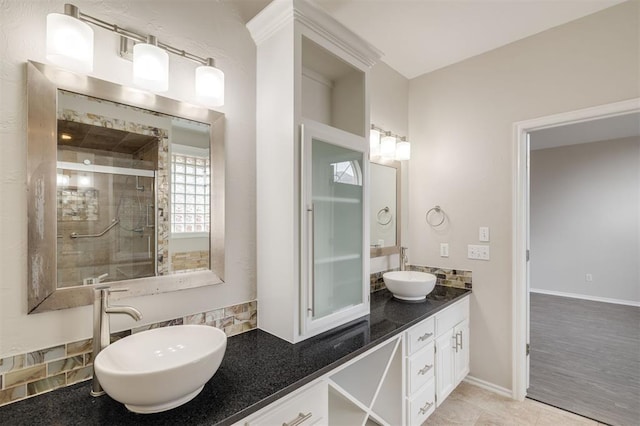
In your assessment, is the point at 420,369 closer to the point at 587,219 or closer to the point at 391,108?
the point at 391,108

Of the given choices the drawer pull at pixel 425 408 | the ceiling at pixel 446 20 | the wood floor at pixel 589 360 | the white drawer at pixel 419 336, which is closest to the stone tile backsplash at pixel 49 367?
the white drawer at pixel 419 336

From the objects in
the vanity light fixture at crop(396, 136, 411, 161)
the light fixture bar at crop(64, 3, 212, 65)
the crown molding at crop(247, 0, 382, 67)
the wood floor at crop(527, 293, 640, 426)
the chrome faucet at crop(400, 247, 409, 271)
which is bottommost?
the wood floor at crop(527, 293, 640, 426)

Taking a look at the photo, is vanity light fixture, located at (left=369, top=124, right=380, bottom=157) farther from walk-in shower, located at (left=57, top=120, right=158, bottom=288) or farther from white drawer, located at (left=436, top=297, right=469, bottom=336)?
walk-in shower, located at (left=57, top=120, right=158, bottom=288)

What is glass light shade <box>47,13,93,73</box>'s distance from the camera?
1.07 meters

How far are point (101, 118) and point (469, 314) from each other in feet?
9.20

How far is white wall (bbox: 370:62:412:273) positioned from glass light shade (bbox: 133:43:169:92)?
1.64 m

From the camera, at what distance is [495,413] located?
218cm

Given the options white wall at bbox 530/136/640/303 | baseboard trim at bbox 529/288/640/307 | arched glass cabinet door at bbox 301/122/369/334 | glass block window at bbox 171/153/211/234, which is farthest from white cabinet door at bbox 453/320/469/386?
→ baseboard trim at bbox 529/288/640/307

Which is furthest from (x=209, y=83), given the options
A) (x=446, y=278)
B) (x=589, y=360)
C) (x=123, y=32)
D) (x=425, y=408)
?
(x=589, y=360)

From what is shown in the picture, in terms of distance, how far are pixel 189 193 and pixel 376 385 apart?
4.64 ft

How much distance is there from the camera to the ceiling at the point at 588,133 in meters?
4.12

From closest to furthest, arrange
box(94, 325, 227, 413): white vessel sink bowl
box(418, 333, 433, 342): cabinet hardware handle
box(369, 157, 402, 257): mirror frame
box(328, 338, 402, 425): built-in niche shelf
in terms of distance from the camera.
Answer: box(94, 325, 227, 413): white vessel sink bowl, box(328, 338, 402, 425): built-in niche shelf, box(418, 333, 433, 342): cabinet hardware handle, box(369, 157, 402, 257): mirror frame

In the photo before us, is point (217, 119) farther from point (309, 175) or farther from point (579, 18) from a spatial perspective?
point (579, 18)

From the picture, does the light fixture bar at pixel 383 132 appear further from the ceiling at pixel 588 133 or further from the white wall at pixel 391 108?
the ceiling at pixel 588 133
